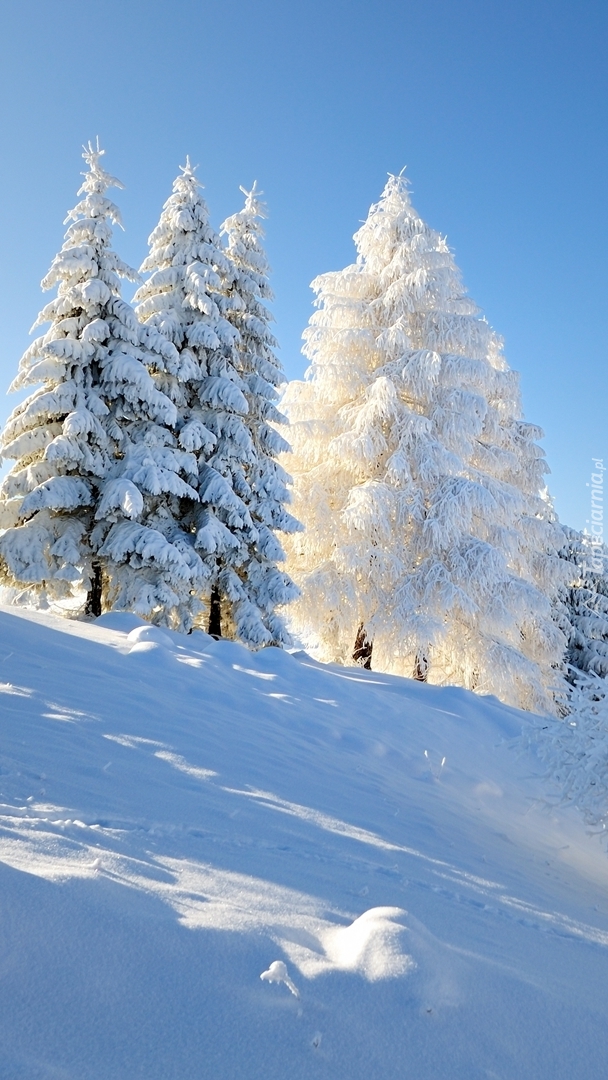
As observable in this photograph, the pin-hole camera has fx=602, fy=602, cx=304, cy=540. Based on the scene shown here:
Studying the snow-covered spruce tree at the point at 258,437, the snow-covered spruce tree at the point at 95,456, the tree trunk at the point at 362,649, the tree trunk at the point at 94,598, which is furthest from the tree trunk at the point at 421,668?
the tree trunk at the point at 94,598

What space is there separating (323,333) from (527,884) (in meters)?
12.7

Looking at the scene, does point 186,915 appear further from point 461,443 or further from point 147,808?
point 461,443

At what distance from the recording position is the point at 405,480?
13.3 m

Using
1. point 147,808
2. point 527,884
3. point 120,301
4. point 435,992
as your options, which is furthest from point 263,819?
point 120,301

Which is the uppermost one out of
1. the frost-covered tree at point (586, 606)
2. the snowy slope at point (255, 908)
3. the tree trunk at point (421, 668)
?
the frost-covered tree at point (586, 606)

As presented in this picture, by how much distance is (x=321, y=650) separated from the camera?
1525 centimetres

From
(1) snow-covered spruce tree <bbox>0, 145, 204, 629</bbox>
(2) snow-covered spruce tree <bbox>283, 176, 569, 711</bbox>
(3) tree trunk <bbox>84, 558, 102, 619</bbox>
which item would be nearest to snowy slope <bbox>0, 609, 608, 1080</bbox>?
(1) snow-covered spruce tree <bbox>0, 145, 204, 629</bbox>

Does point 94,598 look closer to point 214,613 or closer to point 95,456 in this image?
point 214,613

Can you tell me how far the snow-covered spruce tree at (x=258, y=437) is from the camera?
13.0 m

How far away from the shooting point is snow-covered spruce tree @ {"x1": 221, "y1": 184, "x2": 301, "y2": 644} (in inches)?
512

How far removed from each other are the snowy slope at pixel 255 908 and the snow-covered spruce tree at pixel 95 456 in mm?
5948

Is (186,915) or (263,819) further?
(263,819)

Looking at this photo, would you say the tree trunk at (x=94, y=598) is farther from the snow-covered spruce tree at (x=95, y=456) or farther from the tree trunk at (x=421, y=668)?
the tree trunk at (x=421, y=668)

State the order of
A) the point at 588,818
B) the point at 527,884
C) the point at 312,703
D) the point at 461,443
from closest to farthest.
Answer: the point at 527,884
the point at 588,818
the point at 312,703
the point at 461,443
